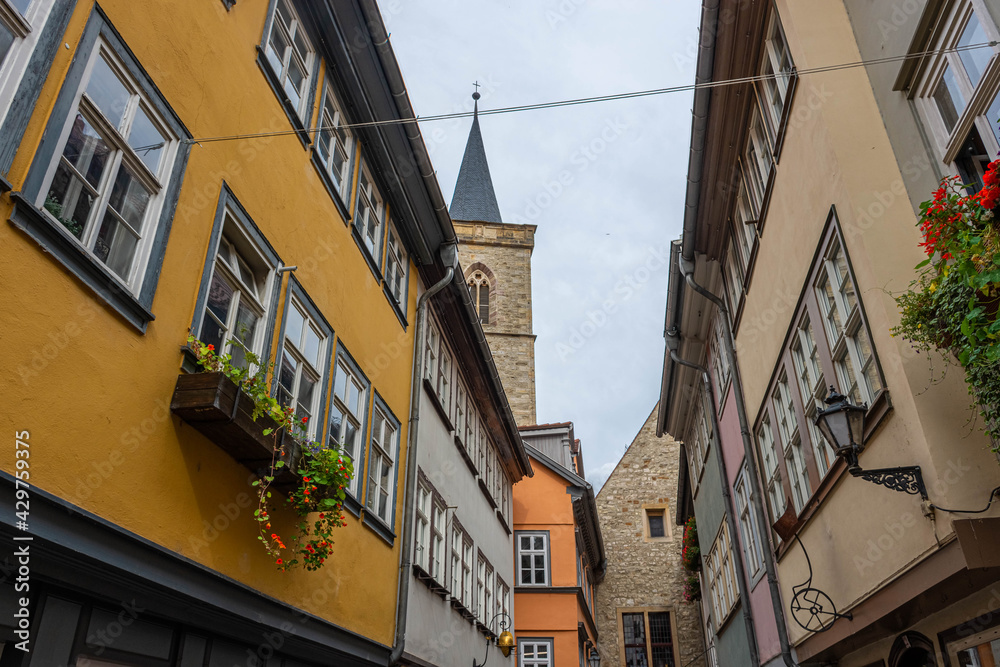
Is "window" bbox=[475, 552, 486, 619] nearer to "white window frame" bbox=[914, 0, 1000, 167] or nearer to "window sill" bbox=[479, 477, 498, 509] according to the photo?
"window sill" bbox=[479, 477, 498, 509]

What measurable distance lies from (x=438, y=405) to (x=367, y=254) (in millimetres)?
3510

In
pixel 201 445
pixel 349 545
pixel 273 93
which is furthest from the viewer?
pixel 349 545

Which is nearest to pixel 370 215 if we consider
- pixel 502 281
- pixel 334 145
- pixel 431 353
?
pixel 334 145

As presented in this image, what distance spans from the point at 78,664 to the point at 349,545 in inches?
147

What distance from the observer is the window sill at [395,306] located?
976 centimetres

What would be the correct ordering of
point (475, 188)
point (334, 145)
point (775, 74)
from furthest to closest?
point (475, 188)
point (334, 145)
point (775, 74)

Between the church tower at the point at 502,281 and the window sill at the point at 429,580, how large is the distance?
85.5 feet

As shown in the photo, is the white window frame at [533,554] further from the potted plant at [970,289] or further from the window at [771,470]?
the potted plant at [970,289]

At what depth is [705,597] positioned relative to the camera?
64.0ft

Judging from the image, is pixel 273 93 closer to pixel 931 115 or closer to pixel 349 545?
pixel 349 545

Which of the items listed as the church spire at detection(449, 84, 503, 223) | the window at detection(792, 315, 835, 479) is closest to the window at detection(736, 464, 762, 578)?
the window at detection(792, 315, 835, 479)

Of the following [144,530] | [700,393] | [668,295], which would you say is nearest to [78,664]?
[144,530]

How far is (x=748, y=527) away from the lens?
472 inches

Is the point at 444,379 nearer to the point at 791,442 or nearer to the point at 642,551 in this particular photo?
the point at 791,442
